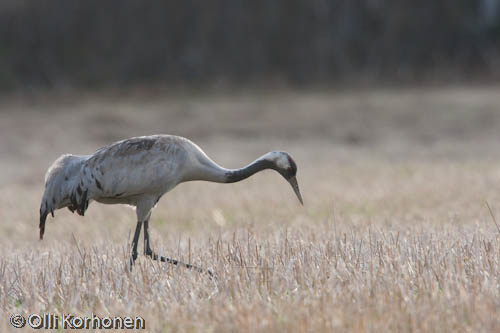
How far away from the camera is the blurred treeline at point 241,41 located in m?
37.2

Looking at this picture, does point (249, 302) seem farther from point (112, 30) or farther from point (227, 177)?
point (112, 30)

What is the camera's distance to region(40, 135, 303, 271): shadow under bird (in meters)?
8.23

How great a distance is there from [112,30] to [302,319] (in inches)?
1424

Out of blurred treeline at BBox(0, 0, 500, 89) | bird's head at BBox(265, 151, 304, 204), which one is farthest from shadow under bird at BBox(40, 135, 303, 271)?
blurred treeline at BBox(0, 0, 500, 89)

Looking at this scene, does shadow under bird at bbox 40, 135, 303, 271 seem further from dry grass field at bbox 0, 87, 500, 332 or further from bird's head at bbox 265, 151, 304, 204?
dry grass field at bbox 0, 87, 500, 332

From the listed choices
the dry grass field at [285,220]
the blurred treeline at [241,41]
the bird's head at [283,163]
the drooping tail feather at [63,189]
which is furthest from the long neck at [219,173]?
the blurred treeline at [241,41]

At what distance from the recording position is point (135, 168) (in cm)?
827

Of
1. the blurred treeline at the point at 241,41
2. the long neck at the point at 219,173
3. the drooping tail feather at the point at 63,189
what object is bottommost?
the drooping tail feather at the point at 63,189

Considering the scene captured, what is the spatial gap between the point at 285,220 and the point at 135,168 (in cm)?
466

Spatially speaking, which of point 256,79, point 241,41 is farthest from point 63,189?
point 241,41

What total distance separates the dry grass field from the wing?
0.70m

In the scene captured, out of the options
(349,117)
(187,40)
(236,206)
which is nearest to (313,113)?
(349,117)

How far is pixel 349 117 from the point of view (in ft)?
105

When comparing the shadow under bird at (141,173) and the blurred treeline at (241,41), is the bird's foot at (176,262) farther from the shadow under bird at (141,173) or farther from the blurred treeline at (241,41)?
the blurred treeline at (241,41)
